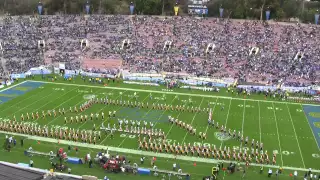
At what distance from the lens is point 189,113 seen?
1229 inches

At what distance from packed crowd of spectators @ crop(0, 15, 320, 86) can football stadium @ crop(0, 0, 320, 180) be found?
154mm

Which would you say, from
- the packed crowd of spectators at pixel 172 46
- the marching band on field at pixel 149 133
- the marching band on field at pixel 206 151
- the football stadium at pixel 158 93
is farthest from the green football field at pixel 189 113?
the packed crowd of spectators at pixel 172 46

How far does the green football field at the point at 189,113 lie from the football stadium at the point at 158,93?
10 cm

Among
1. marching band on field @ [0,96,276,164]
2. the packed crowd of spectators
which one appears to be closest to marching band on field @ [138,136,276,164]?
marching band on field @ [0,96,276,164]

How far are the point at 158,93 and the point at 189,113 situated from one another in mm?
7021

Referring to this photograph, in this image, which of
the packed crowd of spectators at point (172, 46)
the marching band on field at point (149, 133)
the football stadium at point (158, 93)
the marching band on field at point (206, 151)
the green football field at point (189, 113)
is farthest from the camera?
the packed crowd of spectators at point (172, 46)

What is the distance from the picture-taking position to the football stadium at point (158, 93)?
2223cm

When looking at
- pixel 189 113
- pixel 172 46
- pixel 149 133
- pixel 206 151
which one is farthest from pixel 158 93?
pixel 172 46

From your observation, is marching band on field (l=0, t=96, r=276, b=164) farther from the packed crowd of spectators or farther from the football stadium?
the packed crowd of spectators

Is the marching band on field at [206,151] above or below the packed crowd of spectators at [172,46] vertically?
below

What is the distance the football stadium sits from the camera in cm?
2223

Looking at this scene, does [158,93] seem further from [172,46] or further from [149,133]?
[172,46]

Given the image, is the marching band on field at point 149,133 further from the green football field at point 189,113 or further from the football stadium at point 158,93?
the green football field at point 189,113

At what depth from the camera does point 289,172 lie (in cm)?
2145
